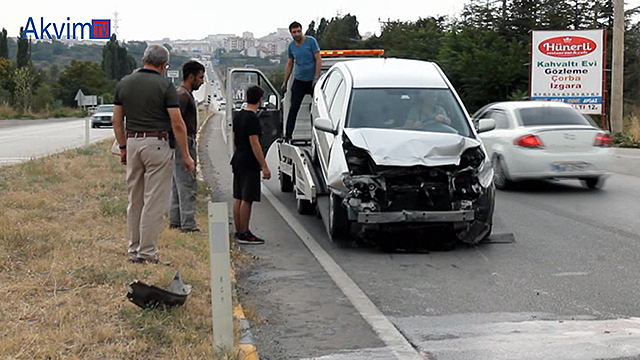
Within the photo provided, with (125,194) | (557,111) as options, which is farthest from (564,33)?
(125,194)

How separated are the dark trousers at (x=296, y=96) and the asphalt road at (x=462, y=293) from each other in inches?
68.3

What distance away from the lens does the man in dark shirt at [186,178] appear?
32.6ft

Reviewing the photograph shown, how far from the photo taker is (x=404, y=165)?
29.9ft

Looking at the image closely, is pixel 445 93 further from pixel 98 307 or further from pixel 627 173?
pixel 627 173

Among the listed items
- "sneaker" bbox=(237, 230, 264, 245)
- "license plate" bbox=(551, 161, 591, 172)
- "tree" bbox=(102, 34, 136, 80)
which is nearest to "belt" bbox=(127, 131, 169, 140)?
"sneaker" bbox=(237, 230, 264, 245)

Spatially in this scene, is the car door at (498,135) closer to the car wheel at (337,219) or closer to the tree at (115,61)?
the car wheel at (337,219)

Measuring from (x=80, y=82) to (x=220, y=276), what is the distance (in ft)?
300

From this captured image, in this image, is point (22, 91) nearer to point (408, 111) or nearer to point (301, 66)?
point (301, 66)

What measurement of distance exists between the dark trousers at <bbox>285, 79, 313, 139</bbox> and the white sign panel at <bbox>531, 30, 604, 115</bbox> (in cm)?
1895

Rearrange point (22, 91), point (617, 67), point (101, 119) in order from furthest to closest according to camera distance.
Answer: point (22, 91), point (101, 119), point (617, 67)

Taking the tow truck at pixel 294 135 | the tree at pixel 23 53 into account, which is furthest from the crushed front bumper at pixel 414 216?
the tree at pixel 23 53

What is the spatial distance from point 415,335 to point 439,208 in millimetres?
3228

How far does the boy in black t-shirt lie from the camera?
988 cm

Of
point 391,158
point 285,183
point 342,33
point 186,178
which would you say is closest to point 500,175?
point 285,183
